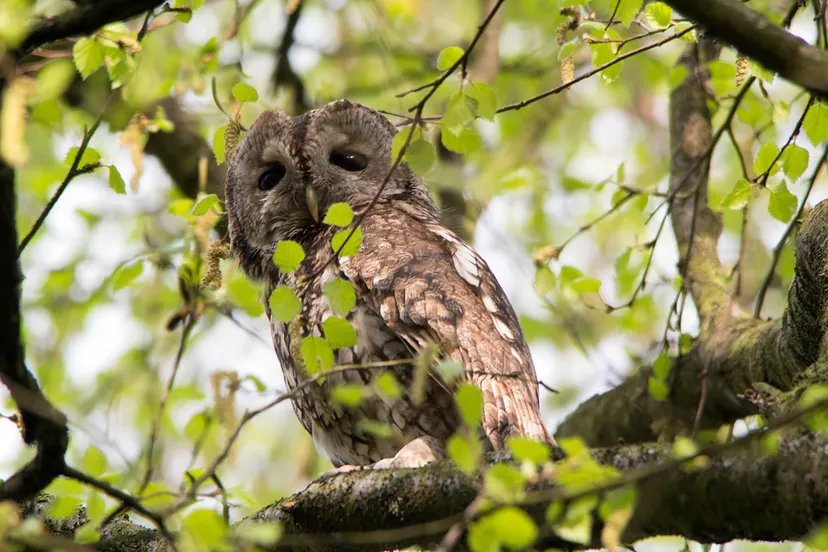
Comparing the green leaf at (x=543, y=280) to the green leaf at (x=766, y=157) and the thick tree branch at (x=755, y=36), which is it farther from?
the thick tree branch at (x=755, y=36)

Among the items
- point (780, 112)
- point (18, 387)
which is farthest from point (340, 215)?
→ point (780, 112)

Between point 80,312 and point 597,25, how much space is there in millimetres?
3807

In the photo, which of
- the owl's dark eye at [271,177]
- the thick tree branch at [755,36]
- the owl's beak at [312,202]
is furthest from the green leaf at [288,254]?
the owl's dark eye at [271,177]

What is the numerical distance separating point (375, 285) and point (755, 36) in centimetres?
188

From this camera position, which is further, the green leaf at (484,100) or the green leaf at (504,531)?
the green leaf at (484,100)

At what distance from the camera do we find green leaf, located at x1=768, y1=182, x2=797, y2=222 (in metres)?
2.69

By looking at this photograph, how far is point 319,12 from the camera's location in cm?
675

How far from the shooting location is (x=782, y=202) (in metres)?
2.70

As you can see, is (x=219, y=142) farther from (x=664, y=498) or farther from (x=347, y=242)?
(x=664, y=498)

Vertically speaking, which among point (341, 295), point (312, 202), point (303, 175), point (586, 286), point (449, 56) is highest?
point (303, 175)

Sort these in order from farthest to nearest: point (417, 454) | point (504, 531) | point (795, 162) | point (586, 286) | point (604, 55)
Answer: point (586, 286), point (417, 454), point (604, 55), point (795, 162), point (504, 531)

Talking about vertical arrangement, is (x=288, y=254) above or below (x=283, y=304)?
above

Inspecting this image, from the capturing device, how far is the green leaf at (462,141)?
2168mm

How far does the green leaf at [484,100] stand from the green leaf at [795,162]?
1.08 m
